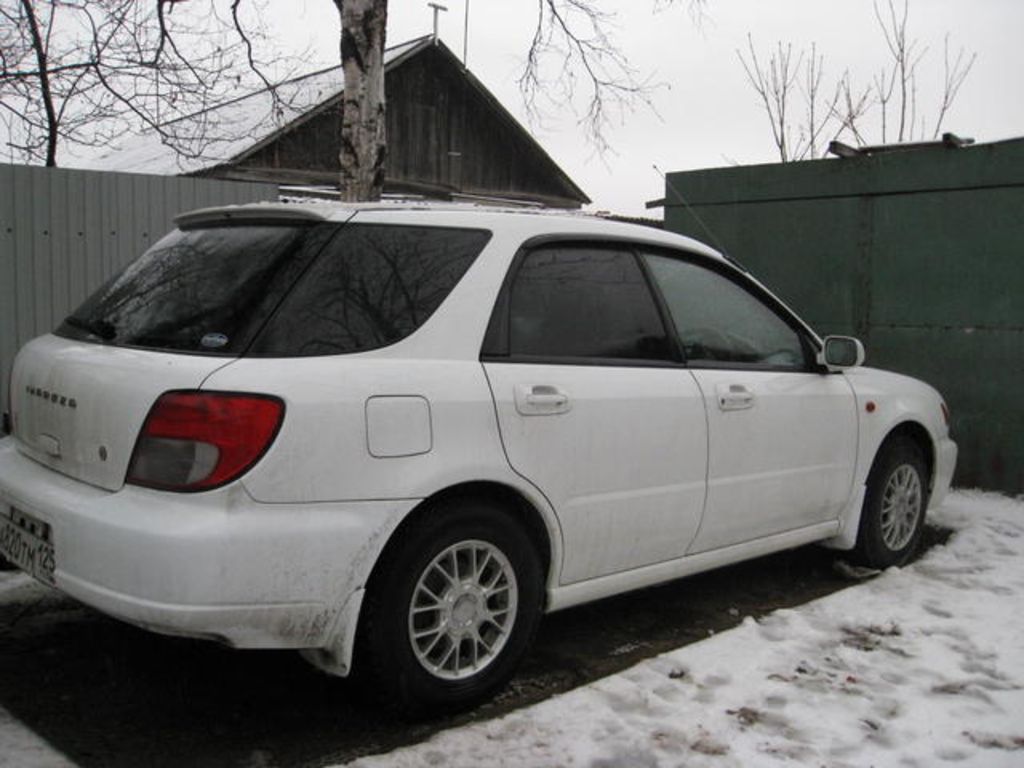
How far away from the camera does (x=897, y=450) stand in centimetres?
492

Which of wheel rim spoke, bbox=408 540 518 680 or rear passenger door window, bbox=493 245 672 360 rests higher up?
rear passenger door window, bbox=493 245 672 360

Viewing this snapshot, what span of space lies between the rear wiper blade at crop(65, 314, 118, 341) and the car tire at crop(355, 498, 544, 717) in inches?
45.8

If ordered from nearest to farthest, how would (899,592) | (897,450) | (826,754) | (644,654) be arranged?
(826,754) < (644,654) < (899,592) < (897,450)

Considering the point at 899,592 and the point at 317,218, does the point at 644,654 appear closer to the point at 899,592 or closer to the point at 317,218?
the point at 899,592

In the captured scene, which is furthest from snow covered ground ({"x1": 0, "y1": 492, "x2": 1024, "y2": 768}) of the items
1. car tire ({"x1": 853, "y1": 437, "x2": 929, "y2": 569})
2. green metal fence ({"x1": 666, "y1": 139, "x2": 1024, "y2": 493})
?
green metal fence ({"x1": 666, "y1": 139, "x2": 1024, "y2": 493})

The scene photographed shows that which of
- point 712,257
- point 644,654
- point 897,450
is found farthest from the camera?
point 897,450

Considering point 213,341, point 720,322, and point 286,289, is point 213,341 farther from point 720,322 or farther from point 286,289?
point 720,322

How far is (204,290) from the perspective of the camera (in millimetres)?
3072

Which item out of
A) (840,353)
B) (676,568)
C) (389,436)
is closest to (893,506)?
(840,353)

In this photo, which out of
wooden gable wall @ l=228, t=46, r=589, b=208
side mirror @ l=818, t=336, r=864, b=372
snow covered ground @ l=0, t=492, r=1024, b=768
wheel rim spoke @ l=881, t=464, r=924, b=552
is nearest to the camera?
snow covered ground @ l=0, t=492, r=1024, b=768

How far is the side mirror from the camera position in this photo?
4.46 metres

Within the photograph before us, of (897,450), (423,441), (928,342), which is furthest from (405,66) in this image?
(423,441)

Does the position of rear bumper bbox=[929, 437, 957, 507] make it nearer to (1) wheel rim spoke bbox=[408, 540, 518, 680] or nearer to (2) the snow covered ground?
(2) the snow covered ground

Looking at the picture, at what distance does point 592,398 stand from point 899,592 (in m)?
2.08
